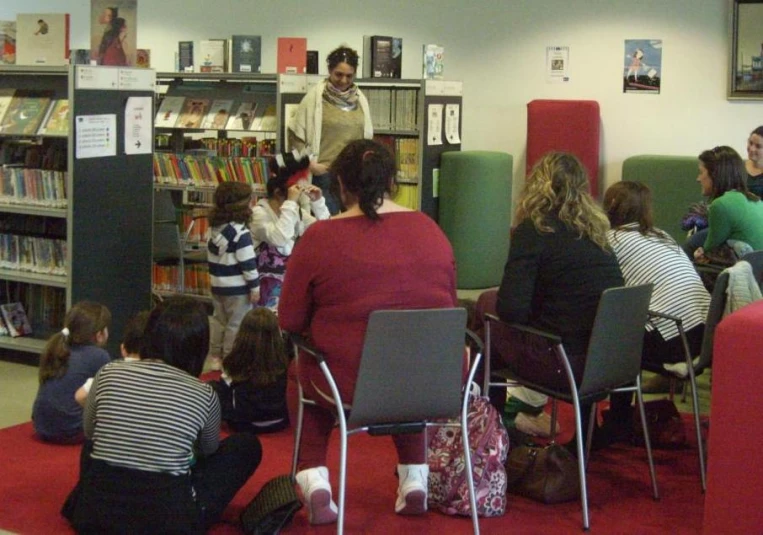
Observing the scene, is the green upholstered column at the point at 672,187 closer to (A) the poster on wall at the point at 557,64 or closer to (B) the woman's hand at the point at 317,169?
(A) the poster on wall at the point at 557,64

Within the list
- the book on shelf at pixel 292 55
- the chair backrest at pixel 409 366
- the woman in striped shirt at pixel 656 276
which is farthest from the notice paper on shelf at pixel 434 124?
the chair backrest at pixel 409 366

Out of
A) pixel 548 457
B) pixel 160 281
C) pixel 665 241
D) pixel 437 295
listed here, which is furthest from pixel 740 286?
pixel 160 281

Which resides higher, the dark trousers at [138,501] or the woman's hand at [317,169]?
the woman's hand at [317,169]

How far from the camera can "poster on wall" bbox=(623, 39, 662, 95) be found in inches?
345

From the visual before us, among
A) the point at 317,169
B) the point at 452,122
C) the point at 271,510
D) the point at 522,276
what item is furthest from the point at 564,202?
the point at 452,122

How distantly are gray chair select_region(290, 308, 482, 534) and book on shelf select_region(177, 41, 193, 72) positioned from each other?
607cm

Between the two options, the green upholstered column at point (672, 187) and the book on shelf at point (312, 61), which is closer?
the green upholstered column at point (672, 187)

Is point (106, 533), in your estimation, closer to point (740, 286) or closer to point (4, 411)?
point (4, 411)

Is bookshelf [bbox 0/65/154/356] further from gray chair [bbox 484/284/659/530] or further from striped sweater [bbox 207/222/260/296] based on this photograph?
gray chair [bbox 484/284/659/530]

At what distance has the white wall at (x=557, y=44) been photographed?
8602mm

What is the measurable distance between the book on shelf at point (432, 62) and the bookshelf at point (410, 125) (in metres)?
0.15

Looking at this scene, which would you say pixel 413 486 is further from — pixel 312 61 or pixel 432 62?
pixel 312 61

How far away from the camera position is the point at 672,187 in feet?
27.2

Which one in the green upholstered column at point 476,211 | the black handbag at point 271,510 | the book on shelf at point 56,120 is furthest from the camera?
the green upholstered column at point 476,211
